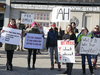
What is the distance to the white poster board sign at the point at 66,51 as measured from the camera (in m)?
5.46

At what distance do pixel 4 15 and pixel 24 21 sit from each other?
4.40 m

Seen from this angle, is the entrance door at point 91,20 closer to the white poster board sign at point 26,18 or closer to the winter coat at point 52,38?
the white poster board sign at point 26,18

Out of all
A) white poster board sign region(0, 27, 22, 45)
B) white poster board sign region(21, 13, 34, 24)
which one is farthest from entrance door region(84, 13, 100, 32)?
white poster board sign region(0, 27, 22, 45)

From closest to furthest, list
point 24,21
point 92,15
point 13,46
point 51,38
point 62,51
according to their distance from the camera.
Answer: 1. point 62,51
2. point 13,46
3. point 51,38
4. point 24,21
5. point 92,15

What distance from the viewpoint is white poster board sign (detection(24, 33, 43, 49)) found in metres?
6.23

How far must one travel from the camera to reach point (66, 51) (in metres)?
5.53

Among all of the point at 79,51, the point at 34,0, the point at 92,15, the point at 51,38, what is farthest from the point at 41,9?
the point at 79,51

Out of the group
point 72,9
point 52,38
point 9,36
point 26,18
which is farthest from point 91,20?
point 9,36

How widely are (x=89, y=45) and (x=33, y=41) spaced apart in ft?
7.31

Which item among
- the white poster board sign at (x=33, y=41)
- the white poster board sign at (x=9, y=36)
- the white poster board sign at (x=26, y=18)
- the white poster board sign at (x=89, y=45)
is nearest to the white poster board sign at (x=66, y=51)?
the white poster board sign at (x=89, y=45)

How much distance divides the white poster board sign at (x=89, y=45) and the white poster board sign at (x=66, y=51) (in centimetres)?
48

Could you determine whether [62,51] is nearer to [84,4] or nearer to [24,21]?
[24,21]

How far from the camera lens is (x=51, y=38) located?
6.39 meters

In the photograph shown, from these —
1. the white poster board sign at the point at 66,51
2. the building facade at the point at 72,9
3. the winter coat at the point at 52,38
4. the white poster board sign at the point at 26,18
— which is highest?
the building facade at the point at 72,9
